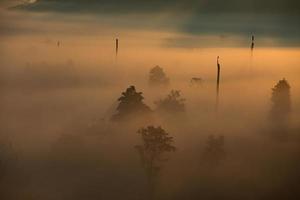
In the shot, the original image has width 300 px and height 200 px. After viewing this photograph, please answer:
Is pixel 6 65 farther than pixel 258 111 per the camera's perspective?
No

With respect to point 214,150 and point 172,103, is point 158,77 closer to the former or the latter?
point 172,103

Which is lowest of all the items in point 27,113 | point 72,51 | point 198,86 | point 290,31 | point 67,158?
point 67,158

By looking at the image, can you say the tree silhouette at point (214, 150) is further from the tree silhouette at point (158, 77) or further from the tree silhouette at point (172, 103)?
the tree silhouette at point (158, 77)

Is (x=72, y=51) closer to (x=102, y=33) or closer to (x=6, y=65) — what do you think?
(x=102, y=33)

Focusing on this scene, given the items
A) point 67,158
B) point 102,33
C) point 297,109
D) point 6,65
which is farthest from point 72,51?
point 297,109

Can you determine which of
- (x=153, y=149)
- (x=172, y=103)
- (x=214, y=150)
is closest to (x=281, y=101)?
(x=214, y=150)

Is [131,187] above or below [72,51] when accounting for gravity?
below
